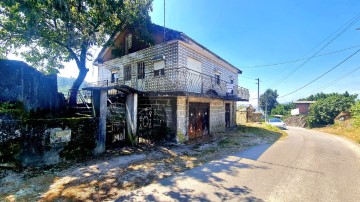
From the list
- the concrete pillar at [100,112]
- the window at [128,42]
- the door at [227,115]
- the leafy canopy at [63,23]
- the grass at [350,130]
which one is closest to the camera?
the concrete pillar at [100,112]

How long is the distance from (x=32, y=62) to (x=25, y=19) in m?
4.68

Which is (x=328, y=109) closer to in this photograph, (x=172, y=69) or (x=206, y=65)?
(x=206, y=65)

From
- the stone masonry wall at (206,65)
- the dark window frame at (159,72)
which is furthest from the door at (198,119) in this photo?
the dark window frame at (159,72)

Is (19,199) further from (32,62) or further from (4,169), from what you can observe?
(32,62)

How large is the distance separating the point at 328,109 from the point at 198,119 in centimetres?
2452

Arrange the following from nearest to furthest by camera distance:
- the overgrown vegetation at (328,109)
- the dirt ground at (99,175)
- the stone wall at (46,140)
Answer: the dirt ground at (99,175)
the stone wall at (46,140)
the overgrown vegetation at (328,109)

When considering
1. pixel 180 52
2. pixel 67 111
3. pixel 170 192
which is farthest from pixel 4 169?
pixel 180 52

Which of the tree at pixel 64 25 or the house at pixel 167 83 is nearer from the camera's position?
the tree at pixel 64 25

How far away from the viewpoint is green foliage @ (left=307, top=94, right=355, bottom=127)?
84.4 ft

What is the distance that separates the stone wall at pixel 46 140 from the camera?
5469 millimetres

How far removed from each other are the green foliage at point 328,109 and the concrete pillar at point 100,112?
30811 millimetres

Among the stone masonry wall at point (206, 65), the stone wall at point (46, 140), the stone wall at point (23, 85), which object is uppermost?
the stone masonry wall at point (206, 65)

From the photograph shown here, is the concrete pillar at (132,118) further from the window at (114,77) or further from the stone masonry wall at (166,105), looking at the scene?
the window at (114,77)

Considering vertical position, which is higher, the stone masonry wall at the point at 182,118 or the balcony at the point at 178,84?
the balcony at the point at 178,84
